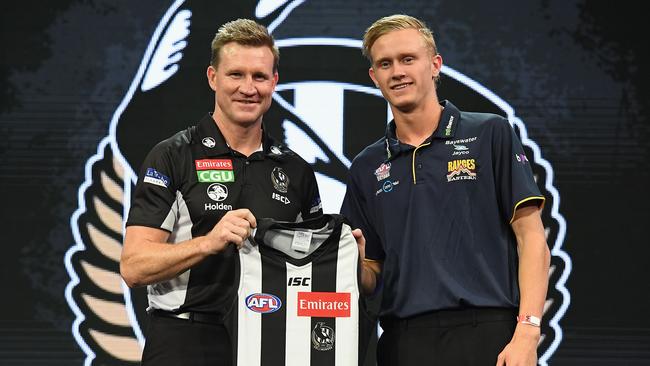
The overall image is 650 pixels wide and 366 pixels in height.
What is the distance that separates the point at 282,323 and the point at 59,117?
1886mm

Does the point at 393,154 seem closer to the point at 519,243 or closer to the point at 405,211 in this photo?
the point at 405,211

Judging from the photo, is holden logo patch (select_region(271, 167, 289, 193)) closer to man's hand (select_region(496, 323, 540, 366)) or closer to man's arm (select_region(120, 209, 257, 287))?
man's arm (select_region(120, 209, 257, 287))

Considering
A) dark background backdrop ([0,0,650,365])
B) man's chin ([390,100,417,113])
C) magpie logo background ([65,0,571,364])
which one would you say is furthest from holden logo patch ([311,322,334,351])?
dark background backdrop ([0,0,650,365])

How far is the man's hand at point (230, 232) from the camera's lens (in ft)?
7.28

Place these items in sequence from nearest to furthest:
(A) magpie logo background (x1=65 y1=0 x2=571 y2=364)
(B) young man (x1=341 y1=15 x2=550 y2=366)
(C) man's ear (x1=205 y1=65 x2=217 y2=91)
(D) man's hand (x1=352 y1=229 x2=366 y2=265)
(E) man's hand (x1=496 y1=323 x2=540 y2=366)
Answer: (E) man's hand (x1=496 y1=323 x2=540 y2=366), (B) young man (x1=341 y1=15 x2=550 y2=366), (D) man's hand (x1=352 y1=229 x2=366 y2=265), (C) man's ear (x1=205 y1=65 x2=217 y2=91), (A) magpie logo background (x1=65 y1=0 x2=571 y2=364)

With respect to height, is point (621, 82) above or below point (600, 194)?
above

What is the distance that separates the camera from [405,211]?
244 centimetres

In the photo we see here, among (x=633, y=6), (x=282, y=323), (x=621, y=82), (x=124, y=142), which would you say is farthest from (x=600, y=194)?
(x=124, y=142)

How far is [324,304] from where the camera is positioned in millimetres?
2389

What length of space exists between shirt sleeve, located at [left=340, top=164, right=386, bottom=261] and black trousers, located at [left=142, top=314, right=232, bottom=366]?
0.54 metres

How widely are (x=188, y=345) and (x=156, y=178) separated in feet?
1.72

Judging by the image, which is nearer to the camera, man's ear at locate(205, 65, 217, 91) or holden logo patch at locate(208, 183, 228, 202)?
holden logo patch at locate(208, 183, 228, 202)

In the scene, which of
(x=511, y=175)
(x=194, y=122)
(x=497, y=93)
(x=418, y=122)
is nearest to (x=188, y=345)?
(x=418, y=122)

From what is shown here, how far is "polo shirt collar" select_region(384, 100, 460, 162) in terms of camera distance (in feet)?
8.07
